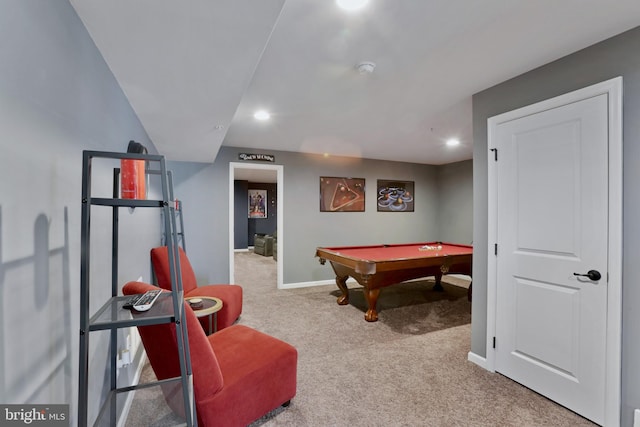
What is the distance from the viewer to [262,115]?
3.40 metres

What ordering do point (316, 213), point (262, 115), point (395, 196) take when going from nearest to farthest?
point (262, 115) → point (316, 213) → point (395, 196)

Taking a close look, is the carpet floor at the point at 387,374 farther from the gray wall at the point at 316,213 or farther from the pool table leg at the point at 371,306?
the gray wall at the point at 316,213

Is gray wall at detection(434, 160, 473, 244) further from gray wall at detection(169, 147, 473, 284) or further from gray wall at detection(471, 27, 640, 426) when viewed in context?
gray wall at detection(471, 27, 640, 426)

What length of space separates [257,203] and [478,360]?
9.19 metres

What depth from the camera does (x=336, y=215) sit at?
5.76m


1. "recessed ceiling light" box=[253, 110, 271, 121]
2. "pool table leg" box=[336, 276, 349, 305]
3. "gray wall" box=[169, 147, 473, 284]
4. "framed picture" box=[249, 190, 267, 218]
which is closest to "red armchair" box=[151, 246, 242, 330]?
"gray wall" box=[169, 147, 473, 284]

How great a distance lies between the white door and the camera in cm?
192

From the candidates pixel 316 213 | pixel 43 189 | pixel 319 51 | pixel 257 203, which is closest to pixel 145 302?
pixel 43 189

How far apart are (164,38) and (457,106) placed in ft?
8.87

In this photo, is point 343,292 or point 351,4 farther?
point 343,292

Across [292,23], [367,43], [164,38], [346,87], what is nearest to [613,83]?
[367,43]

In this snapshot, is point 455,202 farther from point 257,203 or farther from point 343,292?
point 257,203

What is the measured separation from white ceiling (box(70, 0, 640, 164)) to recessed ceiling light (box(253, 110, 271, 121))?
0.25 feet

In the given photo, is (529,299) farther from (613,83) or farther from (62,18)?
(62,18)
